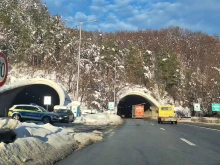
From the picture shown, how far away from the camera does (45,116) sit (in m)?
28.7

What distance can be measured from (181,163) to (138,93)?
197ft

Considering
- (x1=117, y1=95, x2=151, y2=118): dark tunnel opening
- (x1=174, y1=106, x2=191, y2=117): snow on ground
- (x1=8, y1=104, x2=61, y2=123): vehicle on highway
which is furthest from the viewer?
(x1=117, y1=95, x2=151, y2=118): dark tunnel opening

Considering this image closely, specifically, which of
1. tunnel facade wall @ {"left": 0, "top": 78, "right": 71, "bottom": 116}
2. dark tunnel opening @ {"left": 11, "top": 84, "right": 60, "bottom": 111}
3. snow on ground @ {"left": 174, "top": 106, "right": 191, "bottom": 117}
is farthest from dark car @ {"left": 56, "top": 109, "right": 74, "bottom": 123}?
snow on ground @ {"left": 174, "top": 106, "right": 191, "bottom": 117}

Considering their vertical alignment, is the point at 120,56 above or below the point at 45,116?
above

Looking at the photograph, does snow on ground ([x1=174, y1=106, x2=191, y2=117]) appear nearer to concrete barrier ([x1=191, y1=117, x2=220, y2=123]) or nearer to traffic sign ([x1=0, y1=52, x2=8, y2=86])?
concrete barrier ([x1=191, y1=117, x2=220, y2=123])

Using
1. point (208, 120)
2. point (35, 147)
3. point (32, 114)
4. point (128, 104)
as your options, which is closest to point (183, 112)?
point (128, 104)

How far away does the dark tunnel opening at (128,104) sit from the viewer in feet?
254

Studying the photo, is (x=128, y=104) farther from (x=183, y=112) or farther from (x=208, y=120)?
(x=208, y=120)

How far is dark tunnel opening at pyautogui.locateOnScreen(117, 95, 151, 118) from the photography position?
77363 millimetres

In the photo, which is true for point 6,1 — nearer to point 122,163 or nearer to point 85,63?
point 85,63

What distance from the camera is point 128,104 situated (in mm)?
87875

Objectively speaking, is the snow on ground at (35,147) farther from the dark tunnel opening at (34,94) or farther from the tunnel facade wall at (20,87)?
the dark tunnel opening at (34,94)

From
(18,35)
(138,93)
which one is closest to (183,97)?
(138,93)

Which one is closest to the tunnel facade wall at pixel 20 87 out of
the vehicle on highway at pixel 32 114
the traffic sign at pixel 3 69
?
the vehicle on highway at pixel 32 114
